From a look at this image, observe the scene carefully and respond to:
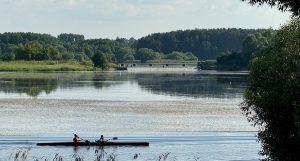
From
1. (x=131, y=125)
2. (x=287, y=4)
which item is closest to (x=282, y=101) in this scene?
(x=287, y=4)

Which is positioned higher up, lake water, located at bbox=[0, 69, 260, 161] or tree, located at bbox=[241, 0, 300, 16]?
tree, located at bbox=[241, 0, 300, 16]

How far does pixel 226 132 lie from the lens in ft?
178

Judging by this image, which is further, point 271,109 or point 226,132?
point 226,132

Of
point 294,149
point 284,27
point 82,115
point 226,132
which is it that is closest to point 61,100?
point 82,115

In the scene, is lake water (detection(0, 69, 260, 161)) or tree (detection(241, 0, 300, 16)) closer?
tree (detection(241, 0, 300, 16))

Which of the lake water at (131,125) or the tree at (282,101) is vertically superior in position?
the tree at (282,101)

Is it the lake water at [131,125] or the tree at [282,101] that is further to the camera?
the lake water at [131,125]

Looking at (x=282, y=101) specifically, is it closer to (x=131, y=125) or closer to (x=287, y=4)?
(x=287, y=4)

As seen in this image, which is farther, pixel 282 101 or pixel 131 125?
pixel 131 125

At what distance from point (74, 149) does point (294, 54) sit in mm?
19092

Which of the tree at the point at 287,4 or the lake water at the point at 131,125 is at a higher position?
the tree at the point at 287,4

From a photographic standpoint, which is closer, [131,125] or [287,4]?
[287,4]

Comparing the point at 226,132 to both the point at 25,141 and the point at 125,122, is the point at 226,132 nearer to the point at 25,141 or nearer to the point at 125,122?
the point at 125,122

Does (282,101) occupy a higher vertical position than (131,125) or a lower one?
higher
